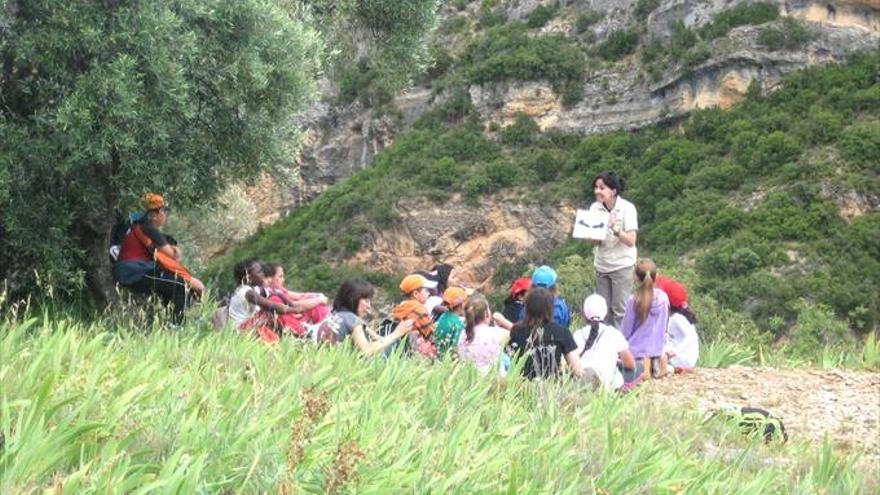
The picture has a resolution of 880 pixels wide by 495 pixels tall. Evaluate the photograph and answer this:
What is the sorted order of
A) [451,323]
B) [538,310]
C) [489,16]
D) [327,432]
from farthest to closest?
[489,16] < [451,323] < [538,310] < [327,432]

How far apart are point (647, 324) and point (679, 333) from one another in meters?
0.93

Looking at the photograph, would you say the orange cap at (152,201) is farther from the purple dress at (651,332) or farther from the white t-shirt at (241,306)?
the purple dress at (651,332)

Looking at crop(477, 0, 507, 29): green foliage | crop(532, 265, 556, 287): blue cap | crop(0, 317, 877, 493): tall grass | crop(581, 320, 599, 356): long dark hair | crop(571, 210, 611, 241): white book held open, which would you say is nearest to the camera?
crop(0, 317, 877, 493): tall grass

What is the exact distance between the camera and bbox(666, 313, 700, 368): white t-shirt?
9586 millimetres

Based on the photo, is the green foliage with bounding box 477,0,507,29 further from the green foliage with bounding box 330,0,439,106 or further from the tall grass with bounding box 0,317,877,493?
the tall grass with bounding box 0,317,877,493

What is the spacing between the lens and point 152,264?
323 inches

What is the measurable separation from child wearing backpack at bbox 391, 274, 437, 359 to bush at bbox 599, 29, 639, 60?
54.9 m

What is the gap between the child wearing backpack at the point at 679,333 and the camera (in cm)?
955

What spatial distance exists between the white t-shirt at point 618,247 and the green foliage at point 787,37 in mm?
46445

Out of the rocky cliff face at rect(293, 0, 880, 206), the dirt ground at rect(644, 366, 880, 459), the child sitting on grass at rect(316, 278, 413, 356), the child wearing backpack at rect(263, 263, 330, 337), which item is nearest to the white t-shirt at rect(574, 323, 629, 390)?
the dirt ground at rect(644, 366, 880, 459)

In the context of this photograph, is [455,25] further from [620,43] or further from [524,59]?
[620,43]

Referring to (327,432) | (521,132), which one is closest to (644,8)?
(521,132)

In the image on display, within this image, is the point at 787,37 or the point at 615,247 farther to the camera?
the point at 787,37

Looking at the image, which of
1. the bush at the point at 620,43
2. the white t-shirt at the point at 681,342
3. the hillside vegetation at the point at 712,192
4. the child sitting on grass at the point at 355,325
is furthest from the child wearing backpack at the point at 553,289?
the bush at the point at 620,43
